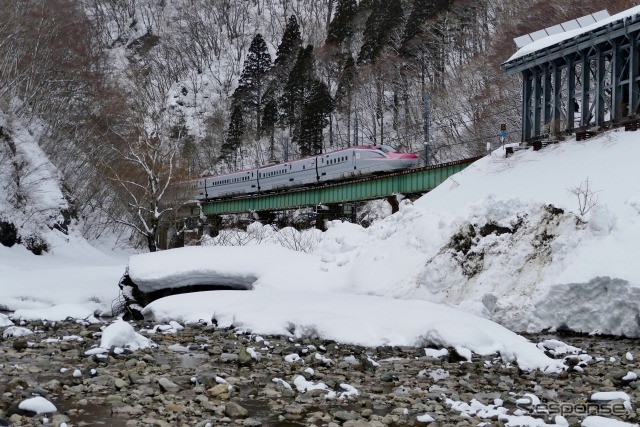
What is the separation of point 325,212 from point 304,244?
11989 millimetres

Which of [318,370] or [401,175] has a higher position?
[401,175]

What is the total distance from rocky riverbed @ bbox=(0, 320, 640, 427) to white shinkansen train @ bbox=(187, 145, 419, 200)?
25679mm

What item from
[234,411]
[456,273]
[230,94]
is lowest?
[234,411]

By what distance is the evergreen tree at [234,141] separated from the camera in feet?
265

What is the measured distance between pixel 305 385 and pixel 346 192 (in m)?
30.4

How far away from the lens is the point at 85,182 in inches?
1933

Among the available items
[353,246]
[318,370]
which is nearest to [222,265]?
[353,246]

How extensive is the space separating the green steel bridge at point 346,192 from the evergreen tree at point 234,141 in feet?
90.6

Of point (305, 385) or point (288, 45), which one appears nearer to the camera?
point (305, 385)

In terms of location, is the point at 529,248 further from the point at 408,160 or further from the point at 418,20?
→ the point at 418,20

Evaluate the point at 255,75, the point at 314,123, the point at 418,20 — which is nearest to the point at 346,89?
the point at 314,123

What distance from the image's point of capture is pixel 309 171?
4428 cm

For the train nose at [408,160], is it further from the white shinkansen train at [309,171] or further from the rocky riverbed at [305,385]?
the rocky riverbed at [305,385]

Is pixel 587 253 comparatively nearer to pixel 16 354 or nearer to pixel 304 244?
pixel 16 354
